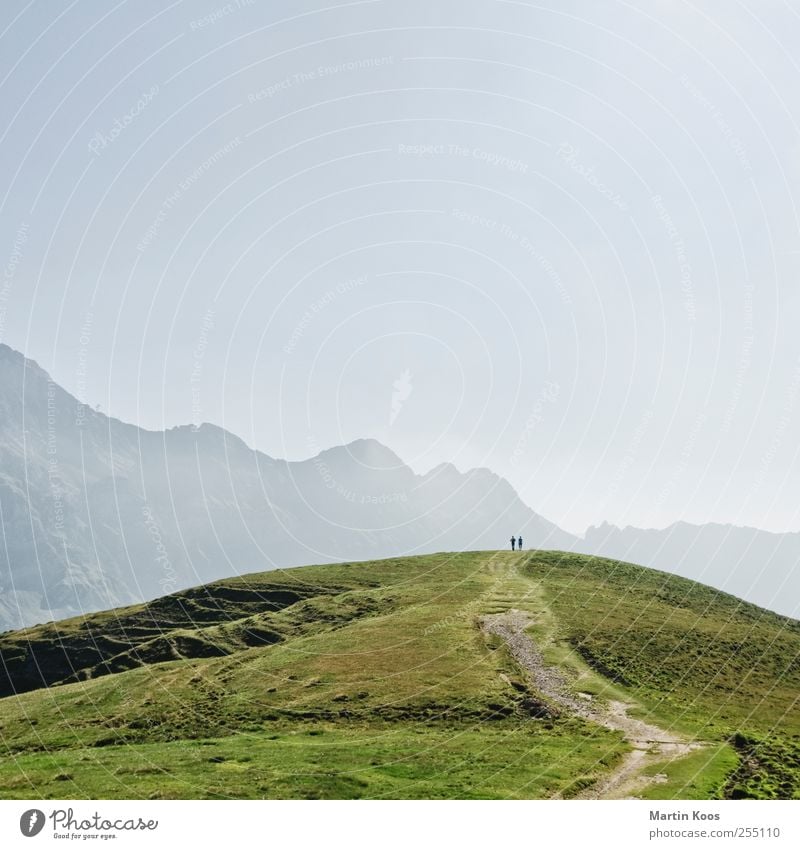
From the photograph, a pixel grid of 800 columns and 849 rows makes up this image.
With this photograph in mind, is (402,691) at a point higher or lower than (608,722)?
higher

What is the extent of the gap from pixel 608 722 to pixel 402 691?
17.1 m

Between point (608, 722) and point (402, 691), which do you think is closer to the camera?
point (608, 722)

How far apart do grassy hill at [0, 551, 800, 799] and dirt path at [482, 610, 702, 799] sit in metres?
0.61

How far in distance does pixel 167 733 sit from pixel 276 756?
1497cm

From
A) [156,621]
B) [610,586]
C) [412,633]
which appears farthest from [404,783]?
[156,621]

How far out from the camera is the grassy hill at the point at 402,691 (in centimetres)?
4259

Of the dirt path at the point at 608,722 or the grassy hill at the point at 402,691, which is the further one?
the grassy hill at the point at 402,691

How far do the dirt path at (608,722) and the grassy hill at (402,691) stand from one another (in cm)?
61

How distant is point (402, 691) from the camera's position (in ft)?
199

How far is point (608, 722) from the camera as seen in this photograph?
53.7 metres

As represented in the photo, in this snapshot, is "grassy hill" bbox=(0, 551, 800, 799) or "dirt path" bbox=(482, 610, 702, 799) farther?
"grassy hill" bbox=(0, 551, 800, 799)

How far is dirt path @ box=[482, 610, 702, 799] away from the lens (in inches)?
1598
